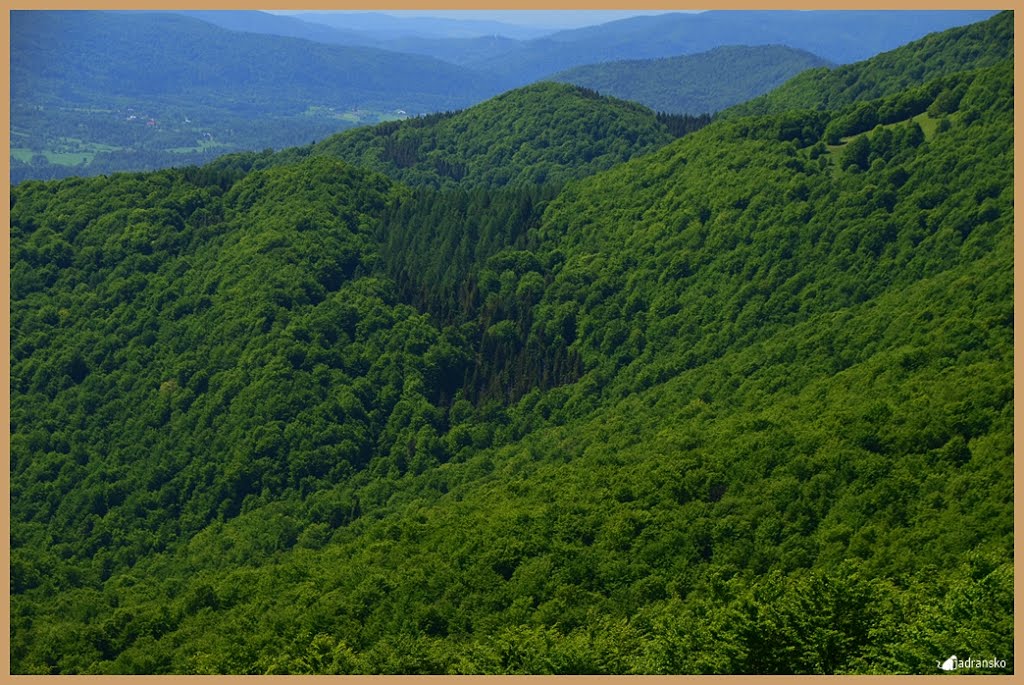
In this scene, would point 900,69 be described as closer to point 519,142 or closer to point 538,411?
point 519,142

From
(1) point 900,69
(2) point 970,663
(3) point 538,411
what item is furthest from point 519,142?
(2) point 970,663

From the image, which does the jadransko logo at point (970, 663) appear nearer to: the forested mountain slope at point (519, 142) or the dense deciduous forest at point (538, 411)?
the dense deciduous forest at point (538, 411)

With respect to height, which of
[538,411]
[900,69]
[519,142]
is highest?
[900,69]

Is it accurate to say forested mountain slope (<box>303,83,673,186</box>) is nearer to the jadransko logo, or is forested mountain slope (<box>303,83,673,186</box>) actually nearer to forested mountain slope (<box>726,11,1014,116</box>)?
forested mountain slope (<box>726,11,1014,116</box>)

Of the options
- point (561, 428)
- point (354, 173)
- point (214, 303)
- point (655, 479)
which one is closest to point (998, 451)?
point (655, 479)

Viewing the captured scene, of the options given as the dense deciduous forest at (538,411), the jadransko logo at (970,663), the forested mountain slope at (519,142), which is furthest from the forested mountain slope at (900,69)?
the jadransko logo at (970,663)

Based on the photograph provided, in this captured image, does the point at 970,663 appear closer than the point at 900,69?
Yes
